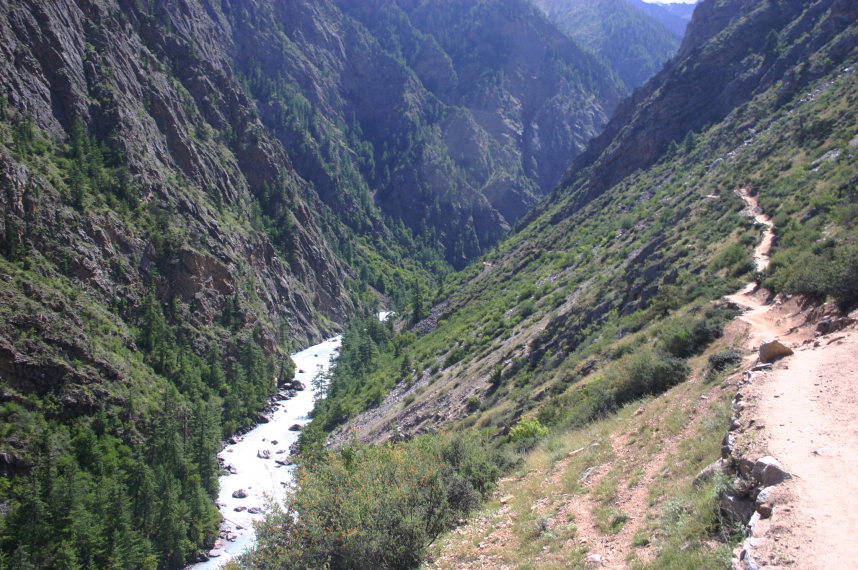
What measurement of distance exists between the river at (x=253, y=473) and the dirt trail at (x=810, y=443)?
3124 cm

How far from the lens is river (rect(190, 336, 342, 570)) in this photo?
45.2 m

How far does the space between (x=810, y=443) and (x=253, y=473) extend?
5682 centimetres

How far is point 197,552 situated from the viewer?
43.4m

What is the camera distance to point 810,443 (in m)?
8.78

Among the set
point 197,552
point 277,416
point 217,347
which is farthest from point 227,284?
point 197,552

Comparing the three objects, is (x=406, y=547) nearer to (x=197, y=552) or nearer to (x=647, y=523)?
(x=647, y=523)

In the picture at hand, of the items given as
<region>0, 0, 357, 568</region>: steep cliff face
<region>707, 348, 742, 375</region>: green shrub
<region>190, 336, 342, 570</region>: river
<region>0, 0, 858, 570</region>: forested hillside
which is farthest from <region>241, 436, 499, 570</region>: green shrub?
<region>0, 0, 357, 568</region>: steep cliff face

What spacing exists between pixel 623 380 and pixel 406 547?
9833 millimetres

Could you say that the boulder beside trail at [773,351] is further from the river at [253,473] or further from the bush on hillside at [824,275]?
the river at [253,473]

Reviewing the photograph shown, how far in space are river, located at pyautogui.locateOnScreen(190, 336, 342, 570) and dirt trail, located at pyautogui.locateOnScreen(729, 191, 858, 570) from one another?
3124 cm

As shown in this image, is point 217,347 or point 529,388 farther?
point 217,347

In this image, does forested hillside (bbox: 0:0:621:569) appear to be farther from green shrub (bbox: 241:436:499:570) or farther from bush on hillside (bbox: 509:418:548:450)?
bush on hillside (bbox: 509:418:548:450)

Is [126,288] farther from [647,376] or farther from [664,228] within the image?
[647,376]

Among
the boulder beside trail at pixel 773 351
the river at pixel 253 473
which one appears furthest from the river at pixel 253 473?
the boulder beside trail at pixel 773 351
